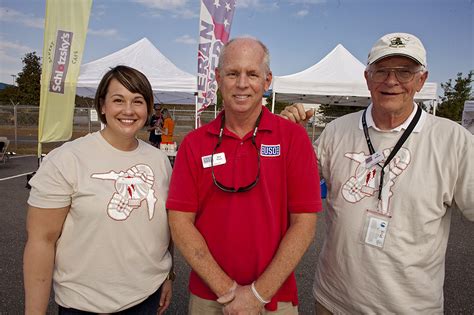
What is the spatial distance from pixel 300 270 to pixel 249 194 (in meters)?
2.88

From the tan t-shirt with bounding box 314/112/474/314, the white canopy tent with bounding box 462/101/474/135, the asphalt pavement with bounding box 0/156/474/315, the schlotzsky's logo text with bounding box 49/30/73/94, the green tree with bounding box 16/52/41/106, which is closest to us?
the tan t-shirt with bounding box 314/112/474/314

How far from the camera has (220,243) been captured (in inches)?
65.2

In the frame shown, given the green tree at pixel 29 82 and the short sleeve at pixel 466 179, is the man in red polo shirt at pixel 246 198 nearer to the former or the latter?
the short sleeve at pixel 466 179

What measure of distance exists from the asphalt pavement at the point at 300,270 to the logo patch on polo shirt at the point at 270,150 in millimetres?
2269

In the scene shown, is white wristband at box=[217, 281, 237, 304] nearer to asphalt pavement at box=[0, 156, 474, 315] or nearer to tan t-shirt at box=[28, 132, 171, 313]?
tan t-shirt at box=[28, 132, 171, 313]

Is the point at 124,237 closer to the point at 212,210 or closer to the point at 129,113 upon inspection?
the point at 212,210

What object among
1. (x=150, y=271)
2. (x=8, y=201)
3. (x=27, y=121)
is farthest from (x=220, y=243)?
(x=27, y=121)

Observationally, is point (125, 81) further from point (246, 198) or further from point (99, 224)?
point (246, 198)

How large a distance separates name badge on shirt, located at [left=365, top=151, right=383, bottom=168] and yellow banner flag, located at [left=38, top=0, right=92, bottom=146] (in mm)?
7279

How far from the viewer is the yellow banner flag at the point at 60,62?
713cm

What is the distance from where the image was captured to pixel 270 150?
1.65m

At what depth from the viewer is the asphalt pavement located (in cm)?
332

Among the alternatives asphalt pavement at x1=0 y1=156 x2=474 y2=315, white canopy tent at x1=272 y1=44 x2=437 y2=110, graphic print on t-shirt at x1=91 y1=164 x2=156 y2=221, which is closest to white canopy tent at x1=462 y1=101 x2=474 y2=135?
white canopy tent at x1=272 y1=44 x2=437 y2=110

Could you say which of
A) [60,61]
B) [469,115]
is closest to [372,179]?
[60,61]
